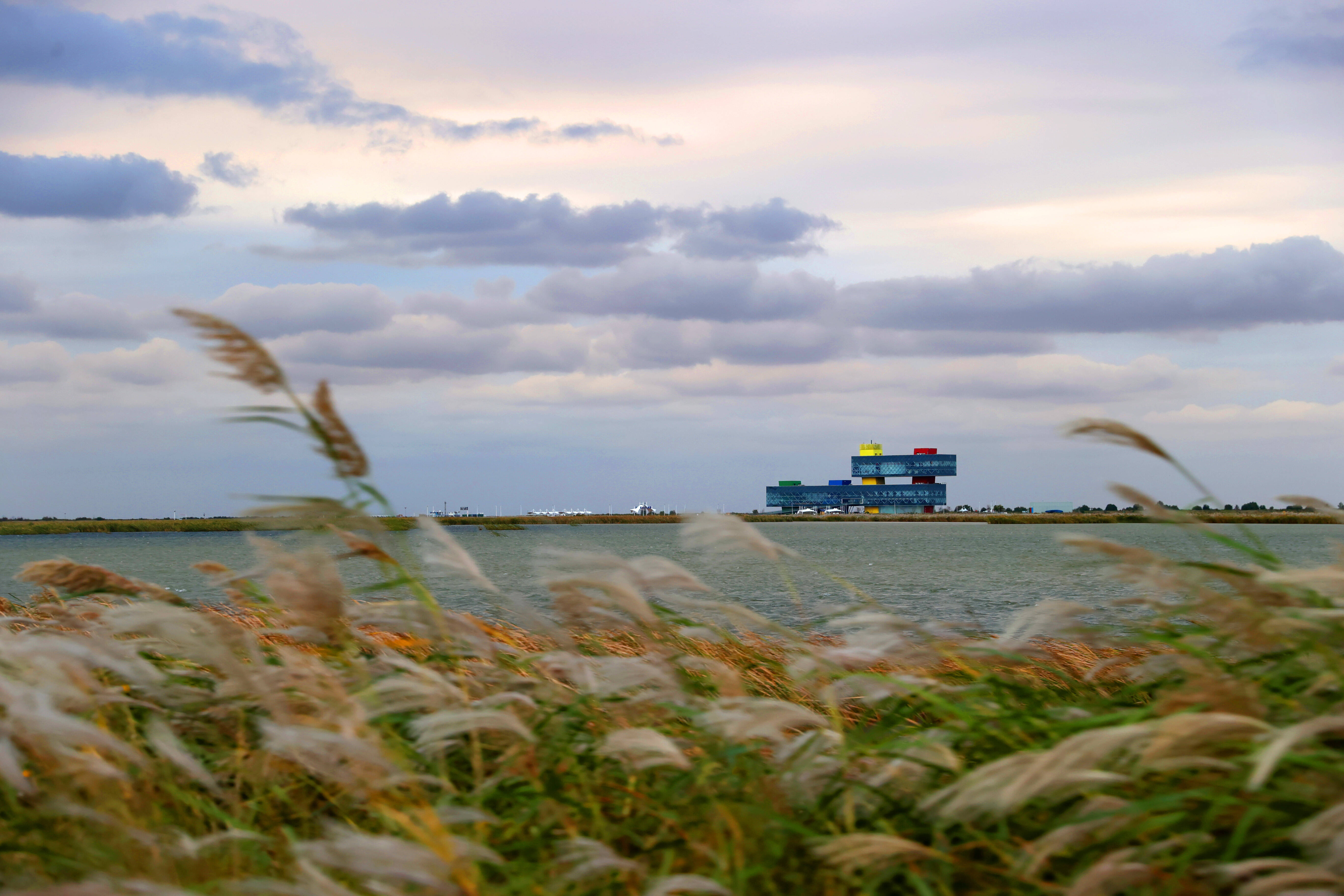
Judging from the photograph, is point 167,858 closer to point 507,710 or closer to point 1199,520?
point 507,710

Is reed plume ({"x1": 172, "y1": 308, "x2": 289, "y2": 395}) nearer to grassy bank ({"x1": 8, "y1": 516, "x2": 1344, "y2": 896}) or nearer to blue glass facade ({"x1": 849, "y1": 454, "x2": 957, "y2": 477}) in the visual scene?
grassy bank ({"x1": 8, "y1": 516, "x2": 1344, "y2": 896})

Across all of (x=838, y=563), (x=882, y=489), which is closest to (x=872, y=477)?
(x=882, y=489)

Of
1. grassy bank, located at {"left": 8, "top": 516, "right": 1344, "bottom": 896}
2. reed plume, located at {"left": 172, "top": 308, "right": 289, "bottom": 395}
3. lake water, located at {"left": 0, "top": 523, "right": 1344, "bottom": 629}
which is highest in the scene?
reed plume, located at {"left": 172, "top": 308, "right": 289, "bottom": 395}

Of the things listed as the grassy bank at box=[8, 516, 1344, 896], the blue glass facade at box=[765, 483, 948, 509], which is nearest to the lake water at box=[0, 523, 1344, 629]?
the grassy bank at box=[8, 516, 1344, 896]

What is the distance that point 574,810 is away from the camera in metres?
2.55

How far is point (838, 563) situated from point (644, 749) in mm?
40942

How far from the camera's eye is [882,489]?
595ft

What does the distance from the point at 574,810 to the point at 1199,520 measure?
6.57 feet

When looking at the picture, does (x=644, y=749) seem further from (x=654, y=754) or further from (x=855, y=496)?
(x=855, y=496)

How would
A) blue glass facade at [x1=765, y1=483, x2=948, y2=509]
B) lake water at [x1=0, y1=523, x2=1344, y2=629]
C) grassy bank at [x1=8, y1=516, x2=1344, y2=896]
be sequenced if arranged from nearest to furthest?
grassy bank at [x1=8, y1=516, x2=1344, y2=896]
lake water at [x1=0, y1=523, x2=1344, y2=629]
blue glass facade at [x1=765, y1=483, x2=948, y2=509]

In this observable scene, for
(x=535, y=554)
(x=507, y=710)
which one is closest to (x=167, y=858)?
(x=507, y=710)

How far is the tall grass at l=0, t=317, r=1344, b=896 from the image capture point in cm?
199

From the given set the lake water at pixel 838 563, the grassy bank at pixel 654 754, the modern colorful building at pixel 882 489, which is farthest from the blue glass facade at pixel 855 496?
the grassy bank at pixel 654 754

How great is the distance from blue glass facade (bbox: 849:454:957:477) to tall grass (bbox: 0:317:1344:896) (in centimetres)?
18238
